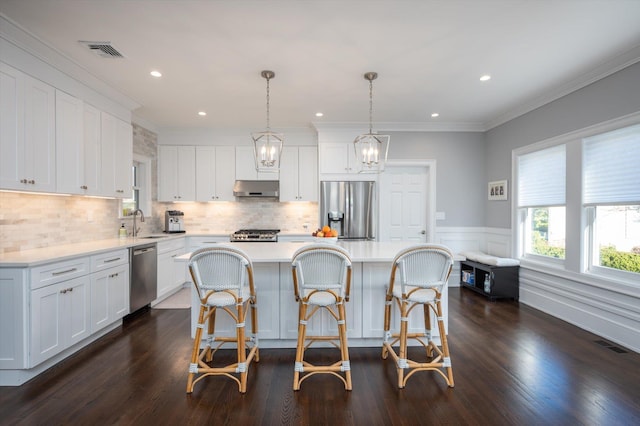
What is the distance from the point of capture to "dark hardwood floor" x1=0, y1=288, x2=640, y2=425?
6.19 feet

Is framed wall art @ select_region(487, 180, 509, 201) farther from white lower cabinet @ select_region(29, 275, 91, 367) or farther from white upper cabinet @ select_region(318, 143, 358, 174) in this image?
white lower cabinet @ select_region(29, 275, 91, 367)

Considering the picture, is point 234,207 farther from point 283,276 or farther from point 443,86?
point 443,86

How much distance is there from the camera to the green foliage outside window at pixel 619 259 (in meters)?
2.97

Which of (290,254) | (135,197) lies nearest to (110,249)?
(290,254)

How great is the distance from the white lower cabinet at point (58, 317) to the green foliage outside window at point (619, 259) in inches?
214

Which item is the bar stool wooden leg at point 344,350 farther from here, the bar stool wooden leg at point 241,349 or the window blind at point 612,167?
the window blind at point 612,167

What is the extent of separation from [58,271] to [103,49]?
204 cm

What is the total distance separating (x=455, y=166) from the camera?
5191 millimetres

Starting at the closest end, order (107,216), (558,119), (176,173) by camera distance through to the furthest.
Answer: (558,119) → (107,216) → (176,173)

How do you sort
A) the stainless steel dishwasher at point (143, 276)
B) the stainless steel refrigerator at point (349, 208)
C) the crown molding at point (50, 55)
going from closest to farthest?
the crown molding at point (50, 55) < the stainless steel dishwasher at point (143, 276) < the stainless steel refrigerator at point (349, 208)

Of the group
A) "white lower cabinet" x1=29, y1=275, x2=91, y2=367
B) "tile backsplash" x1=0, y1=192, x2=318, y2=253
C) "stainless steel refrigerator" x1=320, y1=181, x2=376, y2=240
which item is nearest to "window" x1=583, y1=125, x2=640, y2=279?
"stainless steel refrigerator" x1=320, y1=181, x2=376, y2=240

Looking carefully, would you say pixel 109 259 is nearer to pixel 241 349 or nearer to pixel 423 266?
pixel 241 349

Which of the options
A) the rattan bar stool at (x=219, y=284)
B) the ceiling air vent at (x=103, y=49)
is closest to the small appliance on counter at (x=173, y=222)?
the ceiling air vent at (x=103, y=49)

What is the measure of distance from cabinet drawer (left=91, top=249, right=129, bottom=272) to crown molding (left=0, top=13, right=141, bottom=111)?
191cm
